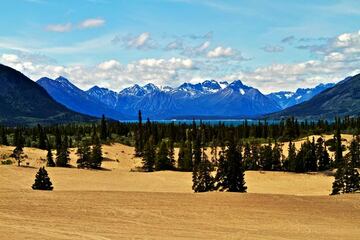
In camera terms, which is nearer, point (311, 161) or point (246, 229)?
point (246, 229)

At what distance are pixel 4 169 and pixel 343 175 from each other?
179ft

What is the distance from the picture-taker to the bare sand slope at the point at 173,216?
29.9 meters

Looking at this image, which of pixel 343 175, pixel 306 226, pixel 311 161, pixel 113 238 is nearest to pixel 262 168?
pixel 311 161

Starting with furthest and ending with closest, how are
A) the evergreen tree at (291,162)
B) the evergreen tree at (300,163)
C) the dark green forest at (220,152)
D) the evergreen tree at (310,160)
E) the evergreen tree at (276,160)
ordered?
the evergreen tree at (310,160) < the evergreen tree at (276,160) < the evergreen tree at (300,163) < the evergreen tree at (291,162) < the dark green forest at (220,152)

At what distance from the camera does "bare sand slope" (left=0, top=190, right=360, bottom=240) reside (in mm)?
29938

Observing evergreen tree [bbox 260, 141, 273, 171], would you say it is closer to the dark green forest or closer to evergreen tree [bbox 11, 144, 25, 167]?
the dark green forest

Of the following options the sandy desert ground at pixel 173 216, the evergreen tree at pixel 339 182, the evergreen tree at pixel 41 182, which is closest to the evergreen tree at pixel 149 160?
the evergreen tree at pixel 41 182

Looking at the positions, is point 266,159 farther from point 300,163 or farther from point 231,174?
point 231,174

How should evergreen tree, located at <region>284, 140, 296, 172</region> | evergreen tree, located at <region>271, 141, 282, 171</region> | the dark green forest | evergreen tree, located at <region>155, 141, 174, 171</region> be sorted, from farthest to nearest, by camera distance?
evergreen tree, located at <region>155, 141, 174, 171</region>, evergreen tree, located at <region>271, 141, 282, 171</region>, evergreen tree, located at <region>284, 140, 296, 172</region>, the dark green forest

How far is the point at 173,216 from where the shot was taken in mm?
35812

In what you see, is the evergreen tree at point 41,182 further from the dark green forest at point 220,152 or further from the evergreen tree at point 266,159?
the evergreen tree at point 266,159

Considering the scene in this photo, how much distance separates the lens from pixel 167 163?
108 m

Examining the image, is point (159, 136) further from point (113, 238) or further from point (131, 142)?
point (113, 238)

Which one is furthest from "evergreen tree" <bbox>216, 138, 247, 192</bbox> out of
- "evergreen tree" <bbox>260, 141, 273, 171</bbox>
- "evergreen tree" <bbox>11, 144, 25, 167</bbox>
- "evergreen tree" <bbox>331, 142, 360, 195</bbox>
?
"evergreen tree" <bbox>11, 144, 25, 167</bbox>
